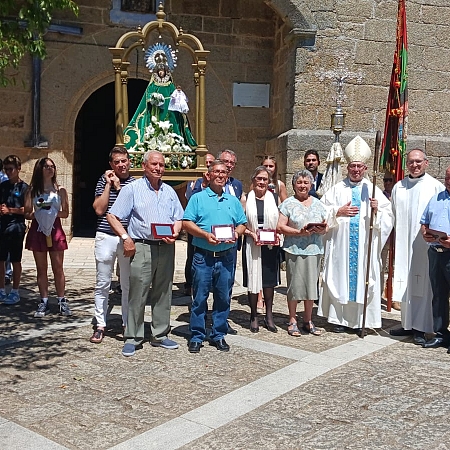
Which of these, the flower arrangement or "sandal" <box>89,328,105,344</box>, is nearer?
"sandal" <box>89,328,105,344</box>

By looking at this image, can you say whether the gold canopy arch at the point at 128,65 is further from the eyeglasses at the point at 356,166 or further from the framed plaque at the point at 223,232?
the framed plaque at the point at 223,232

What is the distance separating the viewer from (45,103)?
391 inches

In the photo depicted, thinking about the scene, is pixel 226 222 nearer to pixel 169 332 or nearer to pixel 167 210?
pixel 167 210

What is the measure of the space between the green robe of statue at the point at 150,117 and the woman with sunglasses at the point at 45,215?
1.14 metres

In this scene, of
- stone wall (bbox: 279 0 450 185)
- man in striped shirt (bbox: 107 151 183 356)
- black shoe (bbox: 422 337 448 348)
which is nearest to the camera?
man in striped shirt (bbox: 107 151 183 356)

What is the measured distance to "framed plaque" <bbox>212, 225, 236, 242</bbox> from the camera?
16.3 ft

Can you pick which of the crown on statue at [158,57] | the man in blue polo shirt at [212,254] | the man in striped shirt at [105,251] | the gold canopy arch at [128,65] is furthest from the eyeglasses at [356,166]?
the crown on statue at [158,57]

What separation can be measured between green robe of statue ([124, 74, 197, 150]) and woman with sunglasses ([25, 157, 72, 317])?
1.14 metres

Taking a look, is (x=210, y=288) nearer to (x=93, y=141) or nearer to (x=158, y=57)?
(x=158, y=57)

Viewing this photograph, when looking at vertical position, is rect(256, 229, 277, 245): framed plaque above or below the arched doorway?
below

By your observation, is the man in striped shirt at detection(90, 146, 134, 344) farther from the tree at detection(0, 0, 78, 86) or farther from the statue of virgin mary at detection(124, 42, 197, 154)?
the statue of virgin mary at detection(124, 42, 197, 154)

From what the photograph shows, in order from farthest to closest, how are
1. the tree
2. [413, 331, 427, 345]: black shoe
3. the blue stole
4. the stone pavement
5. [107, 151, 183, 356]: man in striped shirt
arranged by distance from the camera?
1. the blue stole
2. [413, 331, 427, 345]: black shoe
3. [107, 151, 183, 356]: man in striped shirt
4. the tree
5. the stone pavement

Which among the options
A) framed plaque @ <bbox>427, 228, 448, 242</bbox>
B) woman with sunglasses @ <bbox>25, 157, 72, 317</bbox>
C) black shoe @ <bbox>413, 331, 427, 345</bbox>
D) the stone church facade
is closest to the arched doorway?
the stone church facade

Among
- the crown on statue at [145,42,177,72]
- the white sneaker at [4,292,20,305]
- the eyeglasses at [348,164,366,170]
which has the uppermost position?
the crown on statue at [145,42,177,72]
